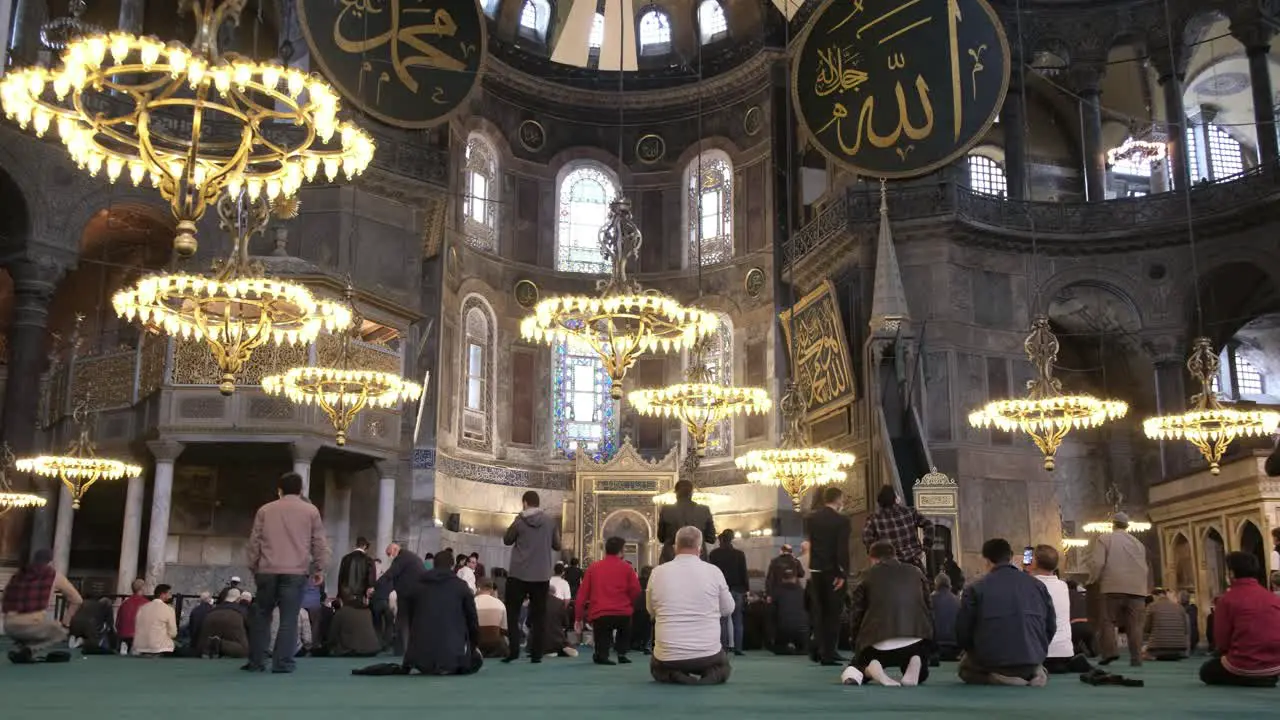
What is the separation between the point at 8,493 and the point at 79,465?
1199 mm

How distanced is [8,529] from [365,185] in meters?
6.70

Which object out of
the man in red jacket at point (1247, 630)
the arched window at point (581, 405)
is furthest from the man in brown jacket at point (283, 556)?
the arched window at point (581, 405)

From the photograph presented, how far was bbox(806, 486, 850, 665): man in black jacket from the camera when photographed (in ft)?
26.1

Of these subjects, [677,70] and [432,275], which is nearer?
[432,275]

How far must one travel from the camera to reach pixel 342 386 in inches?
530

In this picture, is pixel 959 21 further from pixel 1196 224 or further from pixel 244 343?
pixel 244 343

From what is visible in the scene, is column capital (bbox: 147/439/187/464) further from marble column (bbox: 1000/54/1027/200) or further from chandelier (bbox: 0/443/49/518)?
marble column (bbox: 1000/54/1027/200)

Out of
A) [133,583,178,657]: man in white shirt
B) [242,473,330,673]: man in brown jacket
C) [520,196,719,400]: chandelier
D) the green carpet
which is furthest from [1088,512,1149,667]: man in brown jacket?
[133,583,178,657]: man in white shirt

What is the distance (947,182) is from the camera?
17328 millimetres

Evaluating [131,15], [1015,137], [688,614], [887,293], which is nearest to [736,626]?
[688,614]

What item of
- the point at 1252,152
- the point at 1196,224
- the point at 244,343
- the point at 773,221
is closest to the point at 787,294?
Answer: the point at 773,221

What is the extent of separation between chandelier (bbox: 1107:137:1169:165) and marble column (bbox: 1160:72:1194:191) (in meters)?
1.23

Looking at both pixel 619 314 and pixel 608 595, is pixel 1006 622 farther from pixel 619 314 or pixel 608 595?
pixel 619 314

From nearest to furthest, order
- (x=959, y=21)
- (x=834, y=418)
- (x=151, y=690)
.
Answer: (x=151, y=690)
(x=959, y=21)
(x=834, y=418)
